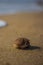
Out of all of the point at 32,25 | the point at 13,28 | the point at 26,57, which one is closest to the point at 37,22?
the point at 32,25

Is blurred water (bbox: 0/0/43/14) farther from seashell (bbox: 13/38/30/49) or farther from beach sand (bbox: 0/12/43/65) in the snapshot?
seashell (bbox: 13/38/30/49)

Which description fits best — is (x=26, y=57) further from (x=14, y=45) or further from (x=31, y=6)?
(x=31, y=6)

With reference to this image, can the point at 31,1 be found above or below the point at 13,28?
above

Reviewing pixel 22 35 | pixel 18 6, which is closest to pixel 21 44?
pixel 22 35

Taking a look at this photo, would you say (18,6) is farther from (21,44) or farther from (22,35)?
(21,44)

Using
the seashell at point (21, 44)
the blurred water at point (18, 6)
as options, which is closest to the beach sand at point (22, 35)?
the seashell at point (21, 44)

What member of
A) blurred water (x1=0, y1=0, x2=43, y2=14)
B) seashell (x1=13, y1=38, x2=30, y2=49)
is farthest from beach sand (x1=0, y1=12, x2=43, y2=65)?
blurred water (x1=0, y1=0, x2=43, y2=14)

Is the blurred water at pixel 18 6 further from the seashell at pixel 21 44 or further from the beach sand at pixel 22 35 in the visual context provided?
the seashell at pixel 21 44
